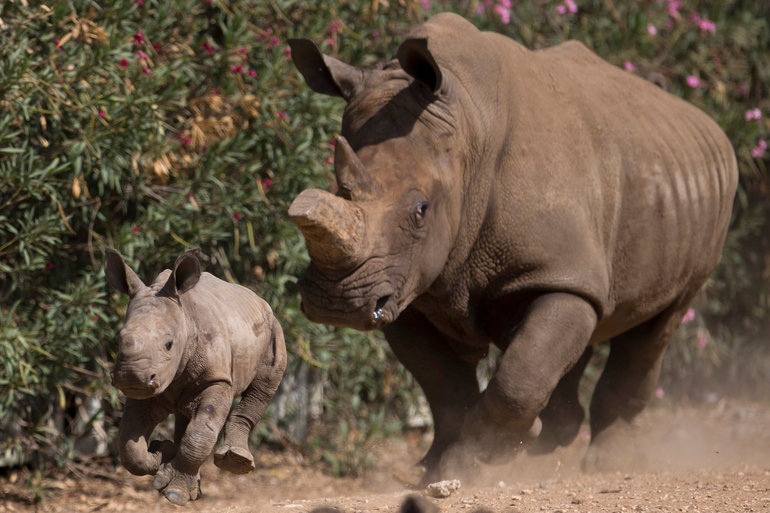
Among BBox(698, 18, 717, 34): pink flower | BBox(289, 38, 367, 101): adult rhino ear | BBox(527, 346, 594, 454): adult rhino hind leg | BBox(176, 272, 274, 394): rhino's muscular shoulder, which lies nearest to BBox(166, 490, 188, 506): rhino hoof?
BBox(176, 272, 274, 394): rhino's muscular shoulder

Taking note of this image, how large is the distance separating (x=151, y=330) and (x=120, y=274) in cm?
23

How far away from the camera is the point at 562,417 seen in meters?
6.27

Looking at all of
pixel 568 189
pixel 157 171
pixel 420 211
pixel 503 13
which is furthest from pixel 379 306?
pixel 503 13

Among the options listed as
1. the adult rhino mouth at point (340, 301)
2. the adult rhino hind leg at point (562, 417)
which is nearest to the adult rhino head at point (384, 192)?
the adult rhino mouth at point (340, 301)

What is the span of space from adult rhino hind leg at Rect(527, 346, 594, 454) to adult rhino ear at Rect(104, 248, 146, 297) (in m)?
3.50

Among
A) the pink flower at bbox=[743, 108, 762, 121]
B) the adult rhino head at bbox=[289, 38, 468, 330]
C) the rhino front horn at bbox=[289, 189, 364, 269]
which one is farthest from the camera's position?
the pink flower at bbox=[743, 108, 762, 121]

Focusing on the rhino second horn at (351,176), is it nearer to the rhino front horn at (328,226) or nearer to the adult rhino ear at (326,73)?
the rhino front horn at (328,226)

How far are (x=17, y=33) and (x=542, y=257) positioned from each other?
9.02ft

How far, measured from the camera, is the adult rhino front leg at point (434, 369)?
5375mm

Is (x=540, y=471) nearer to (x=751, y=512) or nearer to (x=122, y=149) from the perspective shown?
(x=751, y=512)

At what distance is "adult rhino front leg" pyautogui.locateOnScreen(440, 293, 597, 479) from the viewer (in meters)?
4.64

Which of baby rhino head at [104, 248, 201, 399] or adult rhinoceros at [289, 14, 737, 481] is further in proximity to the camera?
adult rhinoceros at [289, 14, 737, 481]

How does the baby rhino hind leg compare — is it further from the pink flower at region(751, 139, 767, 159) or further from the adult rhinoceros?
the pink flower at region(751, 139, 767, 159)

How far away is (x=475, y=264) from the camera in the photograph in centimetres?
489
